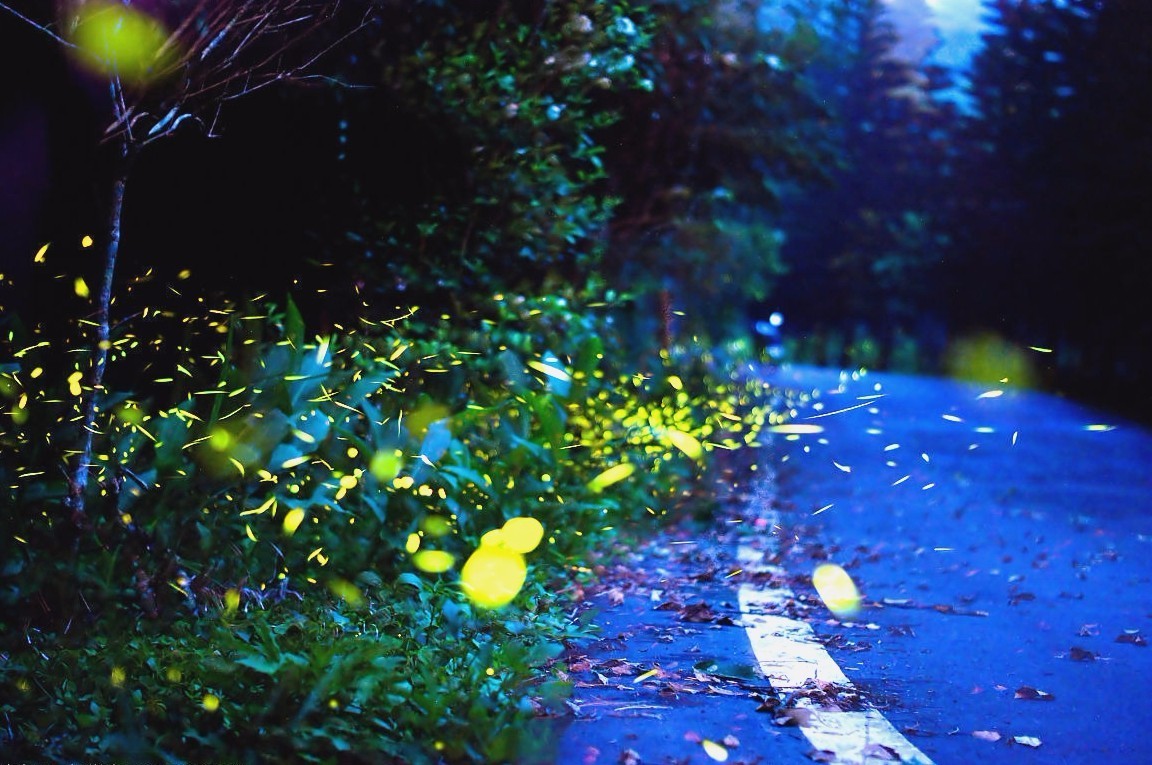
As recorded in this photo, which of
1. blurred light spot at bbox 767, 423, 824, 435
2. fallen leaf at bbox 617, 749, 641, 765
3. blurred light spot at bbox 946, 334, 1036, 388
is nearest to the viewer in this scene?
fallen leaf at bbox 617, 749, 641, 765

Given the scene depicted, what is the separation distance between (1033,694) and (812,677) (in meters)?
0.81

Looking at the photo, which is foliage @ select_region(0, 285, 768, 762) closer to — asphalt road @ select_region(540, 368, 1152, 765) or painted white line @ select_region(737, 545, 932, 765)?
asphalt road @ select_region(540, 368, 1152, 765)

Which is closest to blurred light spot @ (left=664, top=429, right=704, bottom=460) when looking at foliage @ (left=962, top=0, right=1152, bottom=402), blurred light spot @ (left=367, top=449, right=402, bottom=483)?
blurred light spot @ (left=367, top=449, right=402, bottom=483)

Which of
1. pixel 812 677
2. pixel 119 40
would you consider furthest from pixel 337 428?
pixel 812 677

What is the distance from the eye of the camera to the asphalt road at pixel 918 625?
4.01 metres

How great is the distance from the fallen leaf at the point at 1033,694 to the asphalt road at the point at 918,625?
0.01 m

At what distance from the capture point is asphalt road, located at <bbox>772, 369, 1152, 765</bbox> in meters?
4.26

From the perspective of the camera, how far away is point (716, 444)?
1367 centimetres

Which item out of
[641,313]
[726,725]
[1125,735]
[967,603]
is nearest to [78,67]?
[726,725]

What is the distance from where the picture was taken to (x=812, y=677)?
471 centimetres

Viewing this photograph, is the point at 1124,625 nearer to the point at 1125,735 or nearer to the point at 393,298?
the point at 1125,735

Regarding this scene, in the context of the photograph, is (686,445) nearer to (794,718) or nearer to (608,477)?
(608,477)

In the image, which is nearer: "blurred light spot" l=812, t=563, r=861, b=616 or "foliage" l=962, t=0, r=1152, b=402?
"blurred light spot" l=812, t=563, r=861, b=616

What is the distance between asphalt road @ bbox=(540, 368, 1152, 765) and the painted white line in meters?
0.05
